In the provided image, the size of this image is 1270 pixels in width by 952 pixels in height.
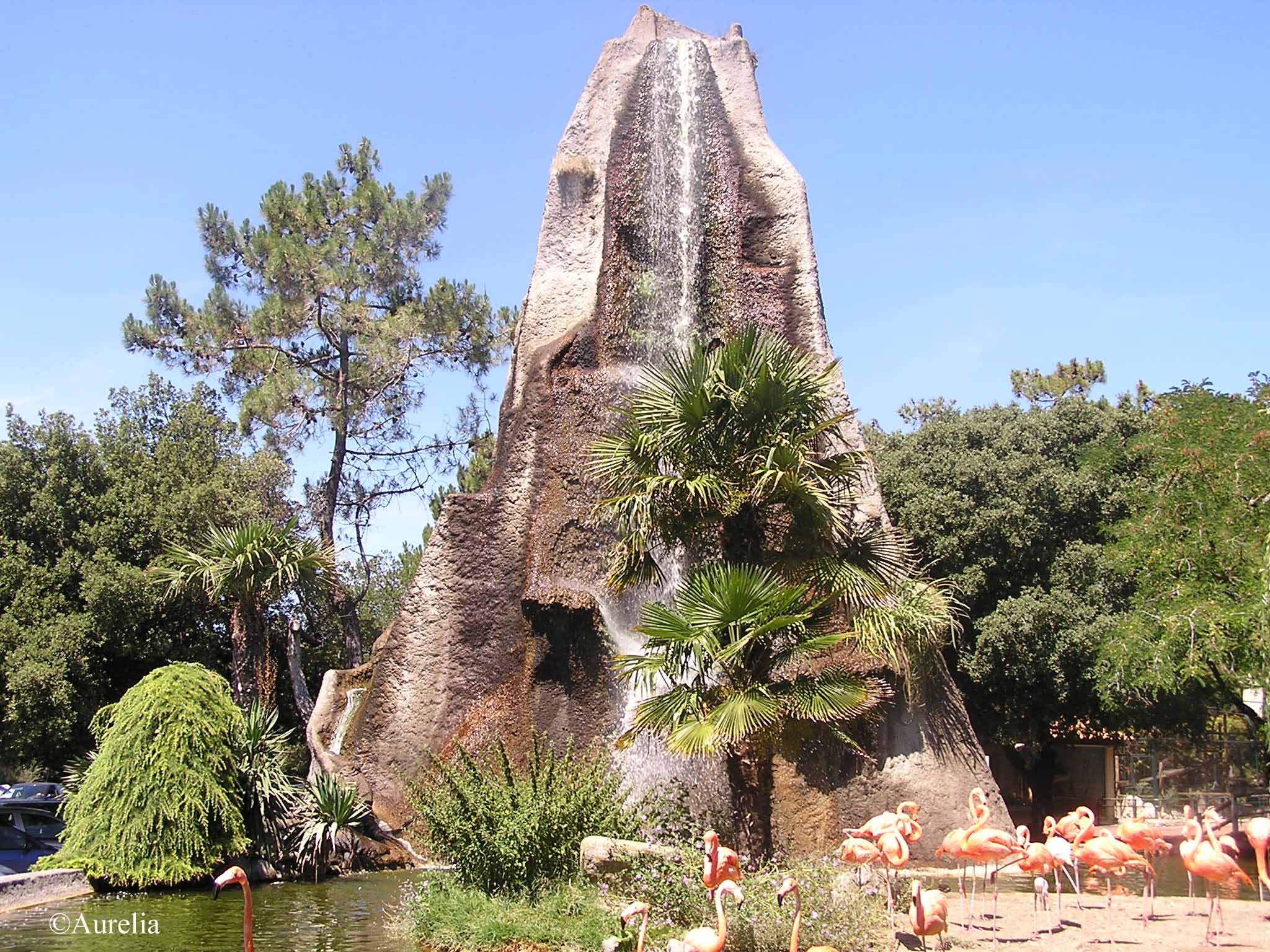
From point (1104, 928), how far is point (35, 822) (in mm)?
14494

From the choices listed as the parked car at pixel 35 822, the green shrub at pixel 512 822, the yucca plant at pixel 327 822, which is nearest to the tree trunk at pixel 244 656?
the parked car at pixel 35 822

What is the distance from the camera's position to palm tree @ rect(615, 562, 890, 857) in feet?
35.4

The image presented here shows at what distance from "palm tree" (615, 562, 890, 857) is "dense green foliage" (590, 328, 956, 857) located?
0.02 m

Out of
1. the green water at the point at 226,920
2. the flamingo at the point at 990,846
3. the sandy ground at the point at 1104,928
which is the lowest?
the green water at the point at 226,920

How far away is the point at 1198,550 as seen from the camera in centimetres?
1748

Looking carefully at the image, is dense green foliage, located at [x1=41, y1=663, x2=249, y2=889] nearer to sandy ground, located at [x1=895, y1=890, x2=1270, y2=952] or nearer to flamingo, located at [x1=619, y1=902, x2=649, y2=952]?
flamingo, located at [x1=619, y1=902, x2=649, y2=952]

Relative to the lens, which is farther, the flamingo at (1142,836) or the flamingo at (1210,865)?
the flamingo at (1142,836)

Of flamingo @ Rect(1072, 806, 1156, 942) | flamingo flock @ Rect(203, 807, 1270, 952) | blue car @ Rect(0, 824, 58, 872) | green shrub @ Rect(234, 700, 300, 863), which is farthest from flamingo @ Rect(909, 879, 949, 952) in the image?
blue car @ Rect(0, 824, 58, 872)

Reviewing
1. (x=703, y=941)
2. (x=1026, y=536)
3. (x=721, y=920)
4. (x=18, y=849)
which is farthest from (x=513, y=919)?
(x=1026, y=536)

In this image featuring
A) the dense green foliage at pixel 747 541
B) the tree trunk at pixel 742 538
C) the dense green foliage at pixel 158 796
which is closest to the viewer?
the dense green foliage at pixel 747 541

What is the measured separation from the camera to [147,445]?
2756cm

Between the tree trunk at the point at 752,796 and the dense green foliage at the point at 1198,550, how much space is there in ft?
24.3

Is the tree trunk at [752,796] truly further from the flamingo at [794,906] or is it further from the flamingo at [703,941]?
the flamingo at [703,941]

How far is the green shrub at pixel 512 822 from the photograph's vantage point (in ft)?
34.9
